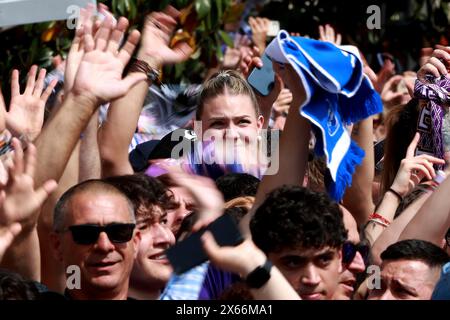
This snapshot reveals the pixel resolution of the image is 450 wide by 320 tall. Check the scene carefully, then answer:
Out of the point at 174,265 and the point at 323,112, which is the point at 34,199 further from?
the point at 323,112

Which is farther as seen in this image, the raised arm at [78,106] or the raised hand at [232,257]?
the raised arm at [78,106]

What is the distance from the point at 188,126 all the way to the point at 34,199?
178 centimetres

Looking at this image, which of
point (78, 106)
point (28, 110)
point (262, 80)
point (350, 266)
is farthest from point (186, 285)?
point (262, 80)

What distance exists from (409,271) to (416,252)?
7 centimetres

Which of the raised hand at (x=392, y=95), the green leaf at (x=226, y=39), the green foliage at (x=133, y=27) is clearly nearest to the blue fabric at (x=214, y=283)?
the raised hand at (x=392, y=95)

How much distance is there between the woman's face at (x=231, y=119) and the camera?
450 centimetres

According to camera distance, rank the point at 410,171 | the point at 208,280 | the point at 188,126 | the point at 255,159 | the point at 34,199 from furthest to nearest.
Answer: the point at 188,126 → the point at 255,159 → the point at 410,171 → the point at 208,280 → the point at 34,199

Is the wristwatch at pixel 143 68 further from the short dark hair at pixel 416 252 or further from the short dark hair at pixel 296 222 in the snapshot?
the short dark hair at pixel 416 252

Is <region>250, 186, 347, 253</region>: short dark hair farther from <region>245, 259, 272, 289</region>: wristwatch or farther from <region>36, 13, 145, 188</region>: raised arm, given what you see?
<region>36, 13, 145, 188</region>: raised arm

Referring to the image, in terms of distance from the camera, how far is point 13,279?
321 centimetres

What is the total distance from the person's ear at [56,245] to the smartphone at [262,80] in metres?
1.50

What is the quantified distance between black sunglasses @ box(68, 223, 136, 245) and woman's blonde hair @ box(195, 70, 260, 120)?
1190mm

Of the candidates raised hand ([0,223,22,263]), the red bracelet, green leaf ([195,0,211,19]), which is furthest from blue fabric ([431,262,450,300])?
green leaf ([195,0,211,19])

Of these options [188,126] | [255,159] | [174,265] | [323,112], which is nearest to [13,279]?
[174,265]
